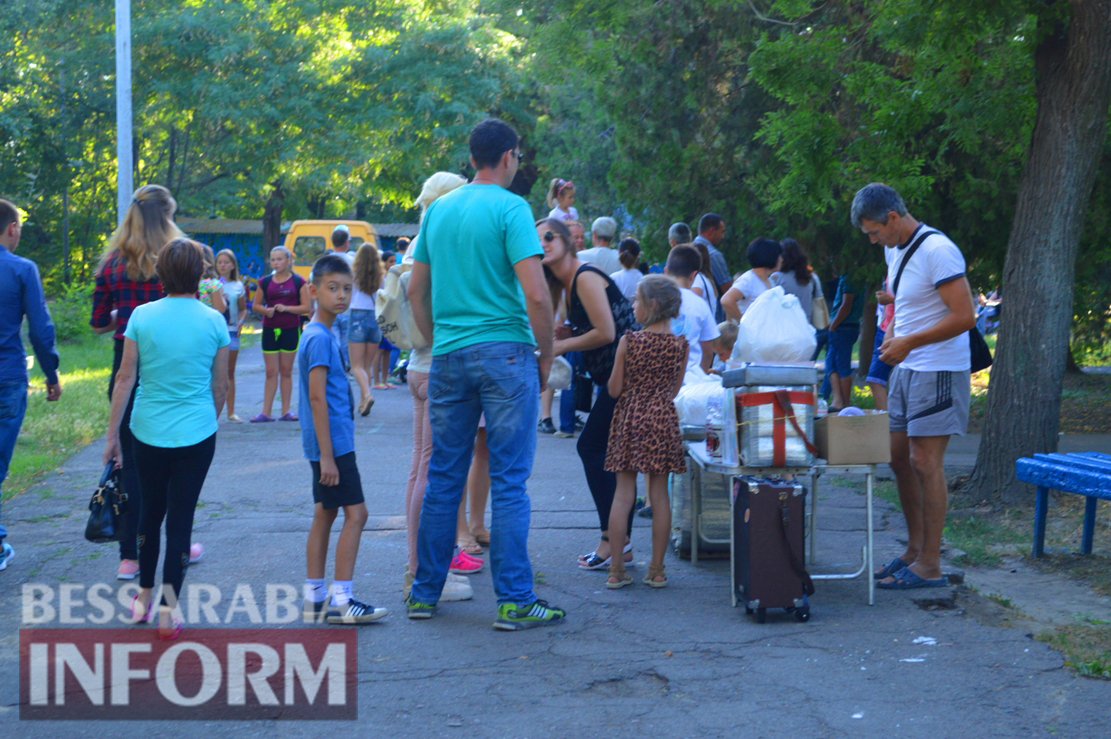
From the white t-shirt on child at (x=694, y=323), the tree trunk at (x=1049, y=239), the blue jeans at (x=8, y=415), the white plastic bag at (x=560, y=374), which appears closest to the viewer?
the white plastic bag at (x=560, y=374)

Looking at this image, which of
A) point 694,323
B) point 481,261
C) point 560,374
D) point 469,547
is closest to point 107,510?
point 469,547

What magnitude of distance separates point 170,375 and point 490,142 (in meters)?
1.77

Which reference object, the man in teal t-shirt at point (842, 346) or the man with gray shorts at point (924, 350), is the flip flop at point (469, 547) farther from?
the man in teal t-shirt at point (842, 346)

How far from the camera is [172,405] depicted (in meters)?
4.61

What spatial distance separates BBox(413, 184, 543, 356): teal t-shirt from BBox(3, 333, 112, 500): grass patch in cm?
468

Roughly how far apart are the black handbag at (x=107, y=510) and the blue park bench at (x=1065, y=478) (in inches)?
199

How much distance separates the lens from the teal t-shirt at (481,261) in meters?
4.77

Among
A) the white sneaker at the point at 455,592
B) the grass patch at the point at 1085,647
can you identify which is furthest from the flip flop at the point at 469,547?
the grass patch at the point at 1085,647

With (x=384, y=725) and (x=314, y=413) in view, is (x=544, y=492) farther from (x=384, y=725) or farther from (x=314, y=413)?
(x=384, y=725)

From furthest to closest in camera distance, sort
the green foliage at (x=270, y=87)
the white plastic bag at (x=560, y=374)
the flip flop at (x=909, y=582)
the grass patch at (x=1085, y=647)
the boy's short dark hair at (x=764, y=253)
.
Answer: the green foliage at (x=270, y=87), the boy's short dark hair at (x=764, y=253), the white plastic bag at (x=560, y=374), the flip flop at (x=909, y=582), the grass patch at (x=1085, y=647)

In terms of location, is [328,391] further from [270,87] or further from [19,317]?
[270,87]

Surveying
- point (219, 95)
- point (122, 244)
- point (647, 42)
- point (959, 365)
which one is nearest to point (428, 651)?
point (122, 244)

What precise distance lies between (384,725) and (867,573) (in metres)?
2.70

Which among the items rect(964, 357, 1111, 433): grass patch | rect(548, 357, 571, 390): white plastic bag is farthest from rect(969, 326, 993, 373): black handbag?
rect(964, 357, 1111, 433): grass patch
